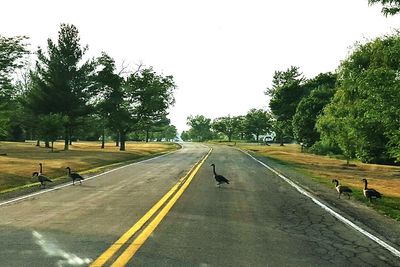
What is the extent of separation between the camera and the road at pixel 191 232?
20.6 feet

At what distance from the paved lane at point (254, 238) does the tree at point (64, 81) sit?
43.9m

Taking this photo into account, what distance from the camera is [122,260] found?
6020 mm

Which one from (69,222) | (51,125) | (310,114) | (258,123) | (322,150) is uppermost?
(258,123)

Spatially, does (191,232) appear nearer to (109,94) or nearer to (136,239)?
(136,239)

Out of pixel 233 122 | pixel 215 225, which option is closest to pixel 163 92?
pixel 215 225

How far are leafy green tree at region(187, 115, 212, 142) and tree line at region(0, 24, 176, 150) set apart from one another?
109003 mm

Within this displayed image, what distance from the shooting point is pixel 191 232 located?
8.10 m

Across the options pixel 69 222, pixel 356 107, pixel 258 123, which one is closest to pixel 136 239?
pixel 69 222

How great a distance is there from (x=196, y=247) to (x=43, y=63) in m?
53.2

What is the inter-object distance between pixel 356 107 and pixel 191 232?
25.9 m

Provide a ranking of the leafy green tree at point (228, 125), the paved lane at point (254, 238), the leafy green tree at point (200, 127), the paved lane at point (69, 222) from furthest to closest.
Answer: the leafy green tree at point (200, 127) < the leafy green tree at point (228, 125) < the paved lane at point (69, 222) < the paved lane at point (254, 238)


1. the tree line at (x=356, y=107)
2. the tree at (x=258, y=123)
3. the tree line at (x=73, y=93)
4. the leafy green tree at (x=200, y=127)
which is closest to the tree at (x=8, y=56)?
the tree line at (x=73, y=93)

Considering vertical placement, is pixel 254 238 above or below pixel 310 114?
below

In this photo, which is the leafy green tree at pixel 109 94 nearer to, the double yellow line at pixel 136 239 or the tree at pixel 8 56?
the tree at pixel 8 56
